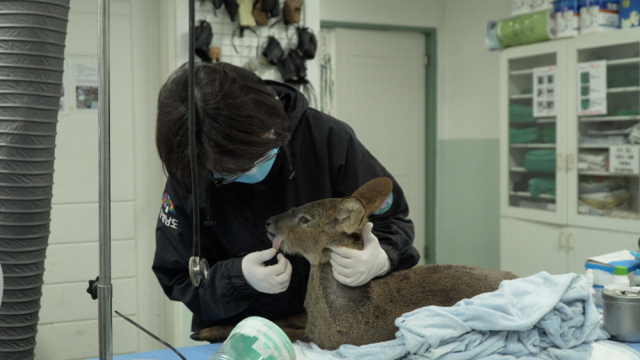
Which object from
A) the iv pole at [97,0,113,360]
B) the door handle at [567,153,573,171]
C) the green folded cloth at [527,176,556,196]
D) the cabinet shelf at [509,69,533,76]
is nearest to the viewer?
the iv pole at [97,0,113,360]

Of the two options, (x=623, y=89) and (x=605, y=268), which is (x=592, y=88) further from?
(x=605, y=268)

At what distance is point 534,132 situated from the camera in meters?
4.44

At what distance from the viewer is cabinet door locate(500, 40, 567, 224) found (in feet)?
13.6

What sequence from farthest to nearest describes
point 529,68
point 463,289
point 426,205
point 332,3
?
point 426,205 < point 332,3 < point 529,68 < point 463,289

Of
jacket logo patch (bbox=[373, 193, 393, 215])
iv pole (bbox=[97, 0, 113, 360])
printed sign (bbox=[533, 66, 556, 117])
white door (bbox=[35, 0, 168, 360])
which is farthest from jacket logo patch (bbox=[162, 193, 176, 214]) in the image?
printed sign (bbox=[533, 66, 556, 117])

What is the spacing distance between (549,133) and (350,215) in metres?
3.22

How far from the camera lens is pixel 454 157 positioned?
549cm

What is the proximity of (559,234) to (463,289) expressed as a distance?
2.85m

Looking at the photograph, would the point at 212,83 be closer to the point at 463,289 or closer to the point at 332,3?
the point at 463,289

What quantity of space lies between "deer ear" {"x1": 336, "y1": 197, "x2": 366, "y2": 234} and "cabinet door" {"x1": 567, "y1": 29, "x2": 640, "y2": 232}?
2786 mm

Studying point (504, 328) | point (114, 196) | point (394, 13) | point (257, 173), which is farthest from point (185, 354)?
point (394, 13)

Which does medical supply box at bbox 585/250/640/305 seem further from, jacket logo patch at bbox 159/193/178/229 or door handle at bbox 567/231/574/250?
door handle at bbox 567/231/574/250

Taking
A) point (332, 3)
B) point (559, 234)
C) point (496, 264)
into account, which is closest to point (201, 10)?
point (332, 3)

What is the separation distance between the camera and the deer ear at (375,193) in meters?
1.61
